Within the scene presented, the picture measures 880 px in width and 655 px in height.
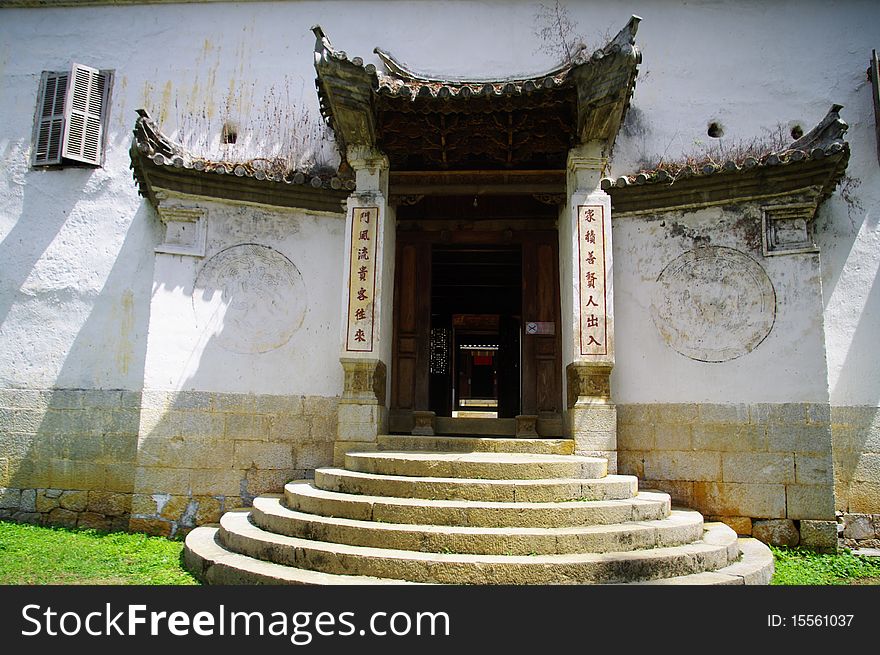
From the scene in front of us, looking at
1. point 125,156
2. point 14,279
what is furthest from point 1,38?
point 14,279

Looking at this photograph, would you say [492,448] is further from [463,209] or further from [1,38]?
[1,38]

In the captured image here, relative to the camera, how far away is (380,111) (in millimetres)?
7090

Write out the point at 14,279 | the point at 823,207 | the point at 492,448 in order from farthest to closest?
the point at 14,279 → the point at 823,207 → the point at 492,448

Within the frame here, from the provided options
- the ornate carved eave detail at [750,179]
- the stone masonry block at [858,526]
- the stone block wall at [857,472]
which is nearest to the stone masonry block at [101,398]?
the ornate carved eave detail at [750,179]

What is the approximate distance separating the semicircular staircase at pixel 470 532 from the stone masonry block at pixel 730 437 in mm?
1057

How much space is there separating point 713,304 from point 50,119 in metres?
9.72

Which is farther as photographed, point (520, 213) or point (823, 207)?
point (520, 213)

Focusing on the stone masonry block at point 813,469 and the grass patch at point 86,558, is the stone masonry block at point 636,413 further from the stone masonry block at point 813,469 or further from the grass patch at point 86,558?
the grass patch at point 86,558

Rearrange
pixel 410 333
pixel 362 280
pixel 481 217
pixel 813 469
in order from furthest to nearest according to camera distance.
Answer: pixel 481 217, pixel 410 333, pixel 362 280, pixel 813 469

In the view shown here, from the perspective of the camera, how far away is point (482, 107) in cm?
681

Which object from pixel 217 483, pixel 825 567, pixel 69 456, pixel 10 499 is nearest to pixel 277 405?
pixel 217 483

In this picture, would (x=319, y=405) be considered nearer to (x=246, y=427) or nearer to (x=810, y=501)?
(x=246, y=427)

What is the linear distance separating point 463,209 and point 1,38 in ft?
25.6

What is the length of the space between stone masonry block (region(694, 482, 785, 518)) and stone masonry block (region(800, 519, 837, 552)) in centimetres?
28
